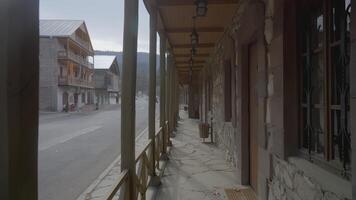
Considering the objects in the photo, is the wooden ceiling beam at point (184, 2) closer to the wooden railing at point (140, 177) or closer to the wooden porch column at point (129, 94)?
the wooden porch column at point (129, 94)

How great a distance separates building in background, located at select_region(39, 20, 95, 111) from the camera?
31.1 m

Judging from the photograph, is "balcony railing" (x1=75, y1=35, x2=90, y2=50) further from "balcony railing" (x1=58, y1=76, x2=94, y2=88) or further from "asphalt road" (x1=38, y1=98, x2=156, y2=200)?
"asphalt road" (x1=38, y1=98, x2=156, y2=200)

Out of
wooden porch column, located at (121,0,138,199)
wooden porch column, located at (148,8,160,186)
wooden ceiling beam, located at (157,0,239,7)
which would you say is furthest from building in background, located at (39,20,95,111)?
wooden porch column, located at (121,0,138,199)

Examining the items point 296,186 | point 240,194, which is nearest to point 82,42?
point 240,194

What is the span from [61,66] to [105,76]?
17.7 metres

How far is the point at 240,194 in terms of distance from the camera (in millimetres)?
4633

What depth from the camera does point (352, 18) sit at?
63.3 inches

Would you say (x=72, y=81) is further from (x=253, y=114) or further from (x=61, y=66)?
(x=253, y=114)

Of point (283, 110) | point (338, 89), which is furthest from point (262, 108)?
point (338, 89)

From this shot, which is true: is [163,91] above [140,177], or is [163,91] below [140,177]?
above

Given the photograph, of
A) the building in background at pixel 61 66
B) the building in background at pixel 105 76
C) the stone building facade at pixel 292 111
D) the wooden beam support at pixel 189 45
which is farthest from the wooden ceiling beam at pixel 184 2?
the building in background at pixel 105 76

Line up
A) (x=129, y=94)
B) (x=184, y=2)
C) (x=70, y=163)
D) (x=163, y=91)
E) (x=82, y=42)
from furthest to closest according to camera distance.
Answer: (x=82, y=42)
(x=163, y=91)
(x=70, y=163)
(x=184, y=2)
(x=129, y=94)

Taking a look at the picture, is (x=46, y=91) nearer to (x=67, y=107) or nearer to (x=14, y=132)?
(x=67, y=107)

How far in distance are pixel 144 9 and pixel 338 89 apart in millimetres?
4055
